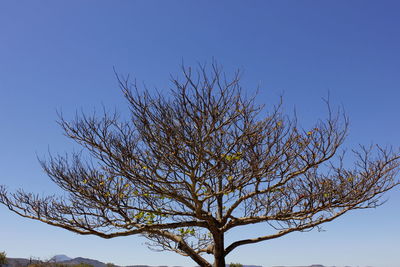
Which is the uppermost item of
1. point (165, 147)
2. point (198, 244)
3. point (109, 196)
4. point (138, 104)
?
point (138, 104)

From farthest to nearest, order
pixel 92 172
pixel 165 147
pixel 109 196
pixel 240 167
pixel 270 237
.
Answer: pixel 270 237, pixel 92 172, pixel 109 196, pixel 240 167, pixel 165 147

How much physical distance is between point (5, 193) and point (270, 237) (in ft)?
25.7

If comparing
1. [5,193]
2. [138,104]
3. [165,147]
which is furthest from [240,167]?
[5,193]

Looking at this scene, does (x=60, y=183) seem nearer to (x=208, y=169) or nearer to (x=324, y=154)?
(x=208, y=169)

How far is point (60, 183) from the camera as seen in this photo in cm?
941

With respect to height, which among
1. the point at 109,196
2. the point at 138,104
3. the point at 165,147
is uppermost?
the point at 138,104

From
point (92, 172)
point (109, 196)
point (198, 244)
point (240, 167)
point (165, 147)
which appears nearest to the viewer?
point (165, 147)

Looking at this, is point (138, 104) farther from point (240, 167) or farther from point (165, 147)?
point (240, 167)

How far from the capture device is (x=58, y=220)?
360 inches

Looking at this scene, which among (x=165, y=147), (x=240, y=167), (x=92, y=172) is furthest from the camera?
(x=92, y=172)

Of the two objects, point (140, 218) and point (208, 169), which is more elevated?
point (208, 169)

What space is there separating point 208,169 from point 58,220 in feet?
15.5

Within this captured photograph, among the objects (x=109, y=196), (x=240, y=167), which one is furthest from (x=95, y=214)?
(x=240, y=167)

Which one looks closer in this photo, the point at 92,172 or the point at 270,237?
the point at 92,172
